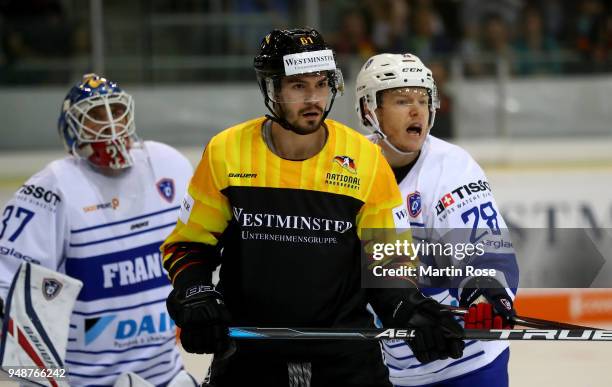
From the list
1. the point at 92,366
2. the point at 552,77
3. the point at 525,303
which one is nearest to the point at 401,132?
the point at 92,366

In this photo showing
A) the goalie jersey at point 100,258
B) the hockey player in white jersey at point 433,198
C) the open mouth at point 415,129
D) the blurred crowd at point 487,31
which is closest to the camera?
the hockey player in white jersey at point 433,198

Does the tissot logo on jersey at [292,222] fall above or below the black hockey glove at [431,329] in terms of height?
above

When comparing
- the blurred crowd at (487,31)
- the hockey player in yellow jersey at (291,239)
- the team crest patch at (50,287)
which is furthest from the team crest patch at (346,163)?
the blurred crowd at (487,31)

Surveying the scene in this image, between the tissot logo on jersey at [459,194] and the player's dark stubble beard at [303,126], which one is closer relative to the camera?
the player's dark stubble beard at [303,126]

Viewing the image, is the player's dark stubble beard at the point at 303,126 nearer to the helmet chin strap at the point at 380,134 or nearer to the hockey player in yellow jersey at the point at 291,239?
the hockey player in yellow jersey at the point at 291,239

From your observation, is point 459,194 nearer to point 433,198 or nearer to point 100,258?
point 433,198

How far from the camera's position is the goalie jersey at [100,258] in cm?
298

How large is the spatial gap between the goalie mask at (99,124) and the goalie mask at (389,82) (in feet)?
2.39

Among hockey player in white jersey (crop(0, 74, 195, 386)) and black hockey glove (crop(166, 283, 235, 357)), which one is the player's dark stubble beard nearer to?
black hockey glove (crop(166, 283, 235, 357))

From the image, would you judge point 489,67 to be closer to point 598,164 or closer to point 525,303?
point 598,164

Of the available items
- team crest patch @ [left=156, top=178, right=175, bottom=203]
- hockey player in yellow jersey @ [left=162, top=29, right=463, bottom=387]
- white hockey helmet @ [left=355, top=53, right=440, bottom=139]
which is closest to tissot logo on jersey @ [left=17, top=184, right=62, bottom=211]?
team crest patch @ [left=156, top=178, right=175, bottom=203]

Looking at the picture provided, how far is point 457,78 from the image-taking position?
6.25 meters

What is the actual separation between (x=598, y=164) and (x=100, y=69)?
2856mm

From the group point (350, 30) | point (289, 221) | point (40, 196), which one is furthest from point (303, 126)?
point (350, 30)
